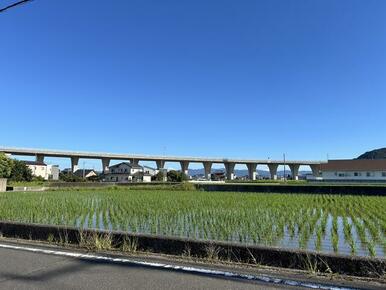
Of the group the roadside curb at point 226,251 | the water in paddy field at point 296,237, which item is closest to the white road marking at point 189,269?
the roadside curb at point 226,251

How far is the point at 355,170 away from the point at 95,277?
5395 cm

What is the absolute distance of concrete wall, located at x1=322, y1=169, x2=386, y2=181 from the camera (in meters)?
50.6

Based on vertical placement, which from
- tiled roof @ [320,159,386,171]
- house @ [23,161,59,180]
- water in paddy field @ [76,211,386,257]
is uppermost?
house @ [23,161,59,180]

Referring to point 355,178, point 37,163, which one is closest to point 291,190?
point 355,178

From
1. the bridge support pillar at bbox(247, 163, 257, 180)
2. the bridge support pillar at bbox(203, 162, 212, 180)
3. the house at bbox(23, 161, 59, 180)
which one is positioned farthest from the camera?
the bridge support pillar at bbox(247, 163, 257, 180)

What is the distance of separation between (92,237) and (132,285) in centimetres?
232

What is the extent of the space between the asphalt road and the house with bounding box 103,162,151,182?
76.0m

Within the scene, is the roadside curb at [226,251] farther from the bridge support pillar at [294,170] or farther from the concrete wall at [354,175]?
the bridge support pillar at [294,170]

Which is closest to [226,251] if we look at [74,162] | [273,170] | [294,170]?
[74,162]

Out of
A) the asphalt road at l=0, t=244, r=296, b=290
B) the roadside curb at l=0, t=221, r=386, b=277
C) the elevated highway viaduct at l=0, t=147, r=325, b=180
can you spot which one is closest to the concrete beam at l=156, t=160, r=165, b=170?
the elevated highway viaduct at l=0, t=147, r=325, b=180

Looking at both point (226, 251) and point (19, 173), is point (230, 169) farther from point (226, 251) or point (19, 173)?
point (226, 251)

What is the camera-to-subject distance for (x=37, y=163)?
78.0 meters

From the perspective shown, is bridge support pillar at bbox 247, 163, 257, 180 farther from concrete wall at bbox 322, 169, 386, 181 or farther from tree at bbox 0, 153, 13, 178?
tree at bbox 0, 153, 13, 178

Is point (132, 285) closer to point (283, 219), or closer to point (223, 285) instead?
point (223, 285)
